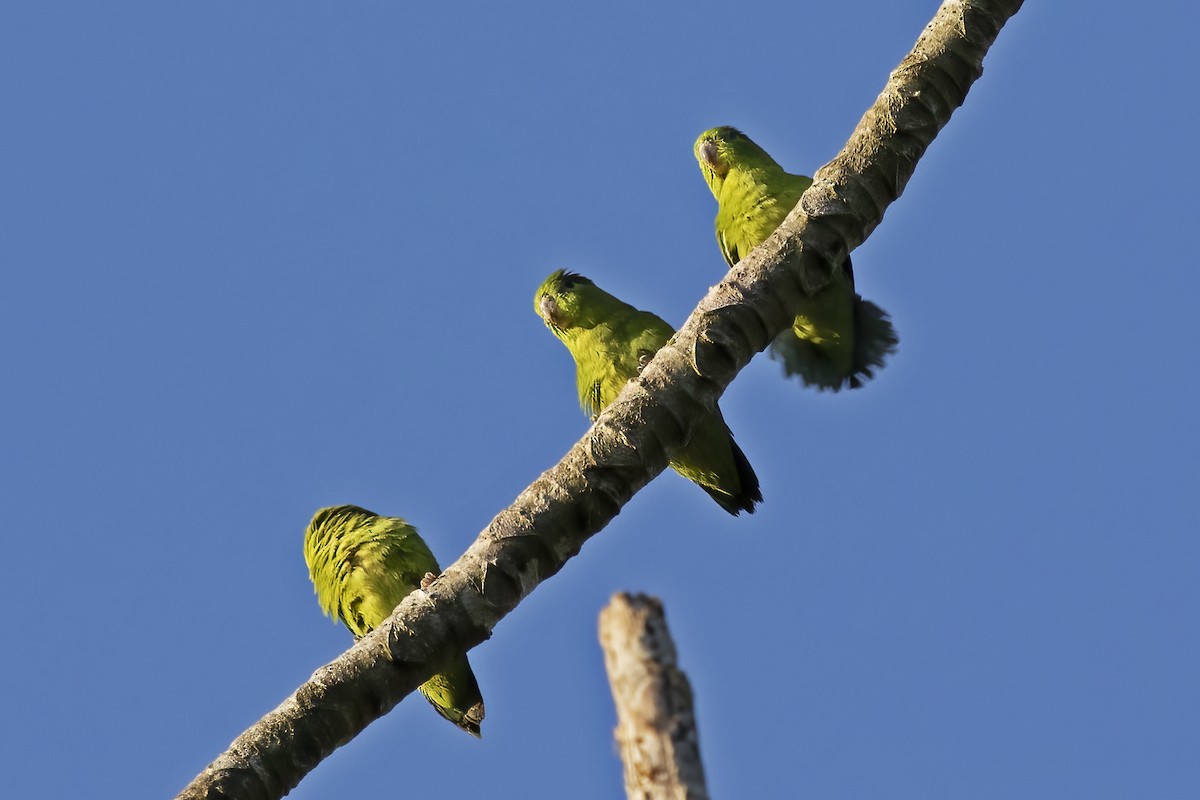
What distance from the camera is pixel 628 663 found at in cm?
573

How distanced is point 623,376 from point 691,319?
6.65 feet

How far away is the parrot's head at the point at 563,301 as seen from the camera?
8594 millimetres

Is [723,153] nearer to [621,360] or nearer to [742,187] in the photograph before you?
[742,187]

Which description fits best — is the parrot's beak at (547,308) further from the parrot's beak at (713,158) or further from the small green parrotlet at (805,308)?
the parrot's beak at (713,158)

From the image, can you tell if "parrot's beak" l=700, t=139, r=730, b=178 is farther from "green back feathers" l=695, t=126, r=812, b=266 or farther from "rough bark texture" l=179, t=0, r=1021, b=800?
"rough bark texture" l=179, t=0, r=1021, b=800

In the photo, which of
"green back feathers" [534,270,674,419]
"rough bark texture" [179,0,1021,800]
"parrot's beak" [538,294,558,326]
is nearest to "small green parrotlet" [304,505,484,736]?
"green back feathers" [534,270,674,419]

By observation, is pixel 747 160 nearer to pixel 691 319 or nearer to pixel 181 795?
pixel 691 319

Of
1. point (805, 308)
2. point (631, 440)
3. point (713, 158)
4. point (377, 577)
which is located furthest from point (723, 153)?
point (377, 577)

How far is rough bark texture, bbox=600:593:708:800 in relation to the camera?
543 centimetres

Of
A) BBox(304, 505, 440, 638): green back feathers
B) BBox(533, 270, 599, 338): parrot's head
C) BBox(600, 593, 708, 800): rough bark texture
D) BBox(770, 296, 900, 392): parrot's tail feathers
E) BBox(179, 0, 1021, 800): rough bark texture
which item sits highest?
BBox(533, 270, 599, 338): parrot's head

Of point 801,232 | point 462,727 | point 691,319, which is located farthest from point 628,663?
point 462,727

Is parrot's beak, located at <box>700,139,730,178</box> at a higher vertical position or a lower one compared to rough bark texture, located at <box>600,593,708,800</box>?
higher

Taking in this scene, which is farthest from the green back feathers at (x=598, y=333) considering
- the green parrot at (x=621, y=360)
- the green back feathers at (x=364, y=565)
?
the green back feathers at (x=364, y=565)

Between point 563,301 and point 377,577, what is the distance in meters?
2.07
